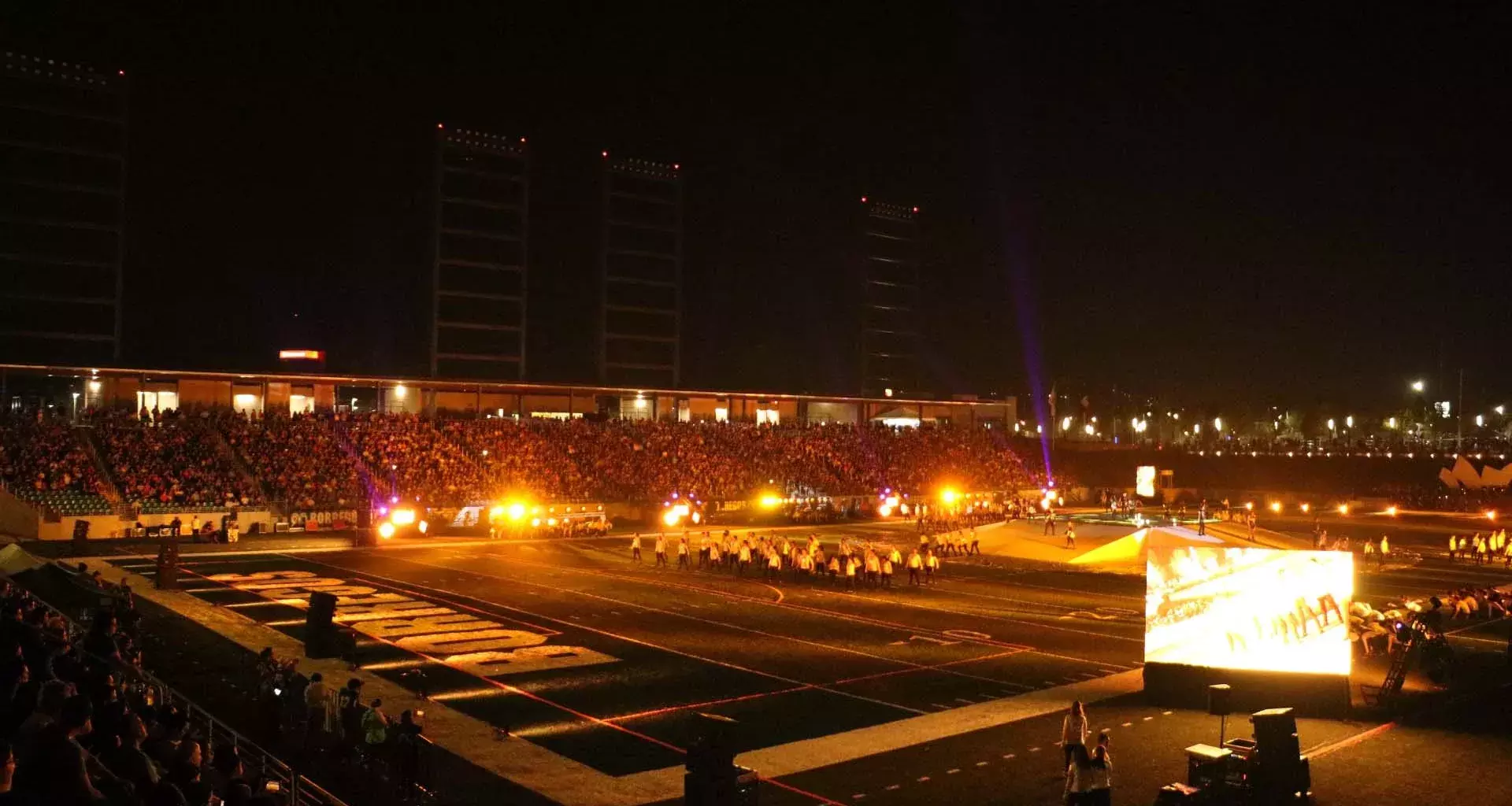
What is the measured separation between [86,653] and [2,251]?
46.4 metres

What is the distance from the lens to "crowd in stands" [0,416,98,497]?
122 ft

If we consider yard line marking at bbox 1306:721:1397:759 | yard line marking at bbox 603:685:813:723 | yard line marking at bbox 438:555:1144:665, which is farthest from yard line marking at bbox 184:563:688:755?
yard line marking at bbox 438:555:1144:665

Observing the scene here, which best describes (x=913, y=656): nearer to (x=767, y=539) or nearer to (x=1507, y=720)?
(x=1507, y=720)

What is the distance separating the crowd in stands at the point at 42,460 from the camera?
3728 centimetres

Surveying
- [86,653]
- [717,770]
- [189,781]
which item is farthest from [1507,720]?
[86,653]

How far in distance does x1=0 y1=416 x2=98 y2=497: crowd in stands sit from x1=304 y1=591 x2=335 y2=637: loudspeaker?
2425 cm

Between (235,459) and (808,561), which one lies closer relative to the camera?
(808,561)

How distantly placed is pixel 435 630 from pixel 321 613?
369 centimetres

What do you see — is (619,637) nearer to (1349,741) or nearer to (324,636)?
(324,636)

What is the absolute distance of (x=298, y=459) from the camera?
4438 cm

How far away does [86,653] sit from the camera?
1326 centimetres


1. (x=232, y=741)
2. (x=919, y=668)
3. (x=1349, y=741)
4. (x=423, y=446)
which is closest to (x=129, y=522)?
(x=423, y=446)

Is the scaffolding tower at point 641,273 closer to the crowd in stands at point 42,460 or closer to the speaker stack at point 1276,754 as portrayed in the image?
the crowd in stands at point 42,460

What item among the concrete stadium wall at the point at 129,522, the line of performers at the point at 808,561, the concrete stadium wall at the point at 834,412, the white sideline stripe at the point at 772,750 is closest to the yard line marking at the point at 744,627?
the white sideline stripe at the point at 772,750
